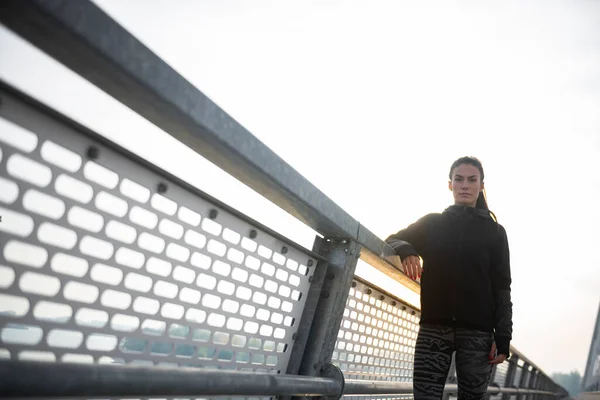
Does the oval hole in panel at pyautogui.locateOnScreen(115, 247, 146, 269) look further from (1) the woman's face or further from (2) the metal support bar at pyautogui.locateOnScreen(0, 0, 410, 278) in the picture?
(1) the woman's face

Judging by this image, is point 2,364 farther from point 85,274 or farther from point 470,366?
point 470,366

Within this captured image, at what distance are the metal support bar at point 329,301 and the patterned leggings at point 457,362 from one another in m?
0.71

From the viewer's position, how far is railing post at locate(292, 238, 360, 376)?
2.32m

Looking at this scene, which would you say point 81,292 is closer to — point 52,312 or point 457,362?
point 52,312

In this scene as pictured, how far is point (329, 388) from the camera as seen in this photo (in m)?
2.23

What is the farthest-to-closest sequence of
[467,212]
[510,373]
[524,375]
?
[524,375] → [510,373] → [467,212]

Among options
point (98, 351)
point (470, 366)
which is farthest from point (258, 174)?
point (470, 366)

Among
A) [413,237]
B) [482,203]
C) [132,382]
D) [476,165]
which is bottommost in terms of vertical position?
[132,382]

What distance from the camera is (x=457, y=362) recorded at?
2.84 m

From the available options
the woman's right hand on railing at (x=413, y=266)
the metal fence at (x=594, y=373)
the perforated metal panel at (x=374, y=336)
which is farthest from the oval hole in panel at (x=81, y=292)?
the metal fence at (x=594, y=373)

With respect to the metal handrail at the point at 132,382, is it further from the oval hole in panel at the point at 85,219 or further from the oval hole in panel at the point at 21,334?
the oval hole in panel at the point at 85,219

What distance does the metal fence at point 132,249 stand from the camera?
1.15 metres

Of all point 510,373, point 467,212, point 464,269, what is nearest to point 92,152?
point 464,269

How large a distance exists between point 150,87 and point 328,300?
4.64 feet
